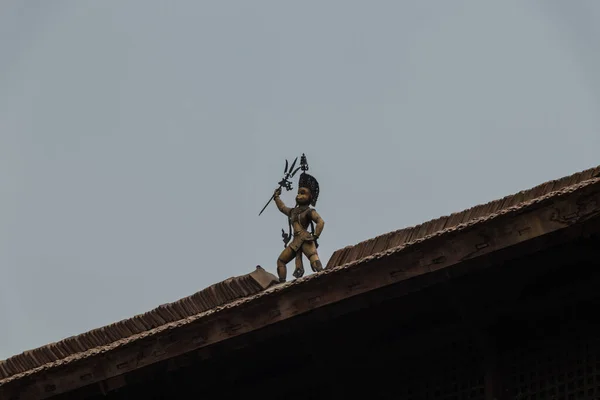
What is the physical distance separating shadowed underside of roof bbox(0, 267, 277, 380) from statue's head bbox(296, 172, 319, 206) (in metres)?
3.37

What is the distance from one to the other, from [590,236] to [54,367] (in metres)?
4.02

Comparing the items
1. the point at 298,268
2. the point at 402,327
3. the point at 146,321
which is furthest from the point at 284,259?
the point at 402,327

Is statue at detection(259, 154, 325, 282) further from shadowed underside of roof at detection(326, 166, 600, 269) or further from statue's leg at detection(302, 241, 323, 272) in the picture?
shadowed underside of roof at detection(326, 166, 600, 269)

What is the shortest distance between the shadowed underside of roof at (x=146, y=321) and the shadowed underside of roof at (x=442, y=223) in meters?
0.66

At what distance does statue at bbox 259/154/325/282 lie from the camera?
1202cm

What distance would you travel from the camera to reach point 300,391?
928 cm

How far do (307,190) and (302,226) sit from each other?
0.41 meters

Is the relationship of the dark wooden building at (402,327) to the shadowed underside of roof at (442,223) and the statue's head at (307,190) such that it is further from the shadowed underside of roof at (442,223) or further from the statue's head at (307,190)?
the statue's head at (307,190)

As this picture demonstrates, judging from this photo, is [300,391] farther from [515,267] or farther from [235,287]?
[515,267]

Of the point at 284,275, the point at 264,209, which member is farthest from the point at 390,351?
the point at 264,209

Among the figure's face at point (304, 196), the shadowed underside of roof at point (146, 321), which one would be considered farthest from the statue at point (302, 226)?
the shadowed underside of roof at point (146, 321)

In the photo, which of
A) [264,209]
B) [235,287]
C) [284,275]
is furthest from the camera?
[264,209]

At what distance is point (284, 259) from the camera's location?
12.1m

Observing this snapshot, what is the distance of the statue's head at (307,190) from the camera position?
12.7 metres
